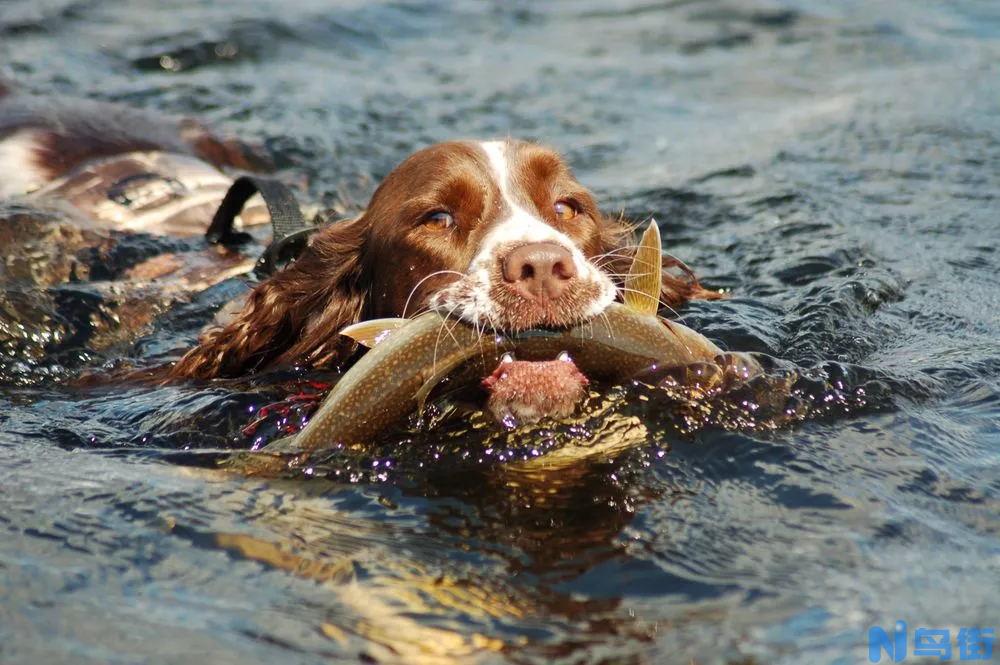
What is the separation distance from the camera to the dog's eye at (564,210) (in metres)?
4.44

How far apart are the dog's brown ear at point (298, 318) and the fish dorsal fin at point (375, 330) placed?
40.7 inches

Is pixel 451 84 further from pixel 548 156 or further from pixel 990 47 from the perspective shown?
pixel 548 156

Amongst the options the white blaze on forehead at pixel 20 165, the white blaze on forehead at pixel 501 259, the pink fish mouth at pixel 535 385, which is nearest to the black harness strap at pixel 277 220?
Answer: the white blaze on forehead at pixel 501 259

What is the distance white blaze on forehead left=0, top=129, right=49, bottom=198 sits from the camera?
6320 mm

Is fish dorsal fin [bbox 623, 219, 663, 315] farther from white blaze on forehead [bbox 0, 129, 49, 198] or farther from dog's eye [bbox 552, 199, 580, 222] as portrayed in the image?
white blaze on forehead [bbox 0, 129, 49, 198]

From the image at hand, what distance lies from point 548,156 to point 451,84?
542cm

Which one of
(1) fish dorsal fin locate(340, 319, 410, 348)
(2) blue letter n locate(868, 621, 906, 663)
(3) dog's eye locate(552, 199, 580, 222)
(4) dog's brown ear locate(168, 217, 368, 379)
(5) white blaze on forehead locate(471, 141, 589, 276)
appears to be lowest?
(4) dog's brown ear locate(168, 217, 368, 379)

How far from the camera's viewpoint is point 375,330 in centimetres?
363

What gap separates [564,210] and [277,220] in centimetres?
135

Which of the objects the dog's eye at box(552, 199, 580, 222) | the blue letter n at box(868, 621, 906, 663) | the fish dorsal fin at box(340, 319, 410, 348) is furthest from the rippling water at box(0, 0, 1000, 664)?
the dog's eye at box(552, 199, 580, 222)

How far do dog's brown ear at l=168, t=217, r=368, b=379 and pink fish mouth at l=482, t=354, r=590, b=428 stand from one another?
3.54 feet

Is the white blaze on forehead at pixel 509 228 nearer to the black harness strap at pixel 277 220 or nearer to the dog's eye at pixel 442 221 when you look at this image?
the dog's eye at pixel 442 221

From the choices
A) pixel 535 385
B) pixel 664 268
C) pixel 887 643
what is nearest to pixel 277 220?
pixel 664 268

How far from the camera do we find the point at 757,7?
456 inches
